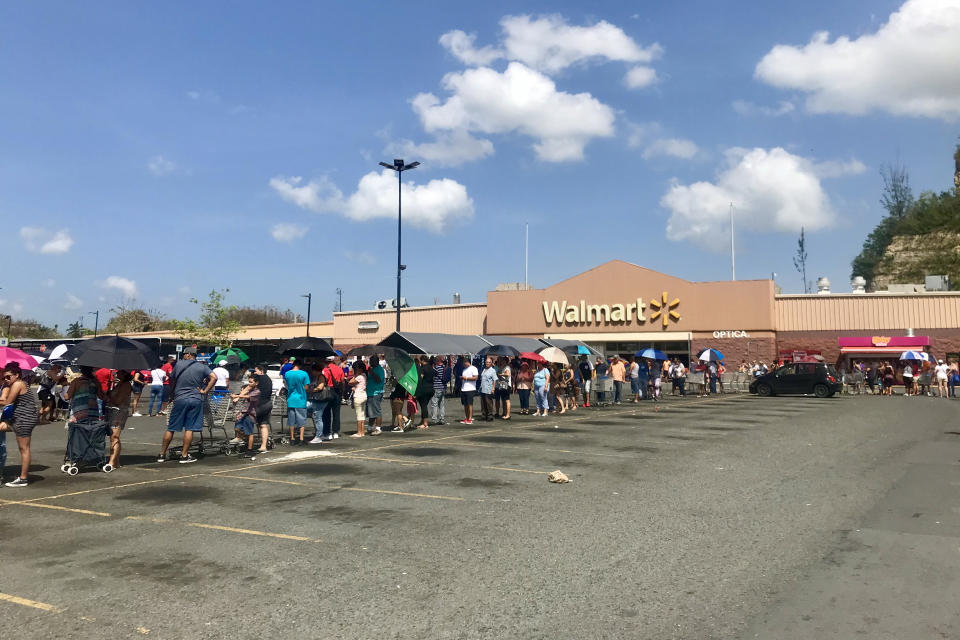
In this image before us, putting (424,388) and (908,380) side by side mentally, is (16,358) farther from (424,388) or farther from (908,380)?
(908,380)

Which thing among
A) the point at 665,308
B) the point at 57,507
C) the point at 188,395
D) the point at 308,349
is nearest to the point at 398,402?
the point at 308,349

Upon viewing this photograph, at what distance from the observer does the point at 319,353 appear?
15922mm

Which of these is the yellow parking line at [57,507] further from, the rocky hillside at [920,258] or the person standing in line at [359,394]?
the rocky hillside at [920,258]

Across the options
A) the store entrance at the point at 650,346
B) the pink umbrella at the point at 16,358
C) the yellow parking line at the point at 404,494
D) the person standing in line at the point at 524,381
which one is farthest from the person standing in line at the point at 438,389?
the store entrance at the point at 650,346

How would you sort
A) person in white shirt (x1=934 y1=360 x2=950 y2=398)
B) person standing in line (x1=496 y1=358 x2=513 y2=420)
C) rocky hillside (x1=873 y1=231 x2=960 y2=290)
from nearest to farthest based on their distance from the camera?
person standing in line (x1=496 y1=358 x2=513 y2=420)
person in white shirt (x1=934 y1=360 x2=950 y2=398)
rocky hillside (x1=873 y1=231 x2=960 y2=290)

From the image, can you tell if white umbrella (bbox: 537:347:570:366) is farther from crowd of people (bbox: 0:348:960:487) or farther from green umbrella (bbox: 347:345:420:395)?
green umbrella (bbox: 347:345:420:395)

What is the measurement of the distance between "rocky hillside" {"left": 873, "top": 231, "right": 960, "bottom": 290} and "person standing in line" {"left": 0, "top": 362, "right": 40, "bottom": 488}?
79317 mm

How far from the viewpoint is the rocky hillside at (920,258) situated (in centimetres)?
7406

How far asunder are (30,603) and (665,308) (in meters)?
44.5

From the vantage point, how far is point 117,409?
10602 mm

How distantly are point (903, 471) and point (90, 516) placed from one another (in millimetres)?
10913

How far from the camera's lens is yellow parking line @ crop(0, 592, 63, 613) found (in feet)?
A: 15.5

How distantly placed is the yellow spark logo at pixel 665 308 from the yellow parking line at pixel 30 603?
4419 centimetres

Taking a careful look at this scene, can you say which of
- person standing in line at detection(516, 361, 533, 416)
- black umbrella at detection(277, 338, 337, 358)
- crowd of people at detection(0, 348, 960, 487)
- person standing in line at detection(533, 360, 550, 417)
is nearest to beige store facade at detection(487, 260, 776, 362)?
crowd of people at detection(0, 348, 960, 487)
